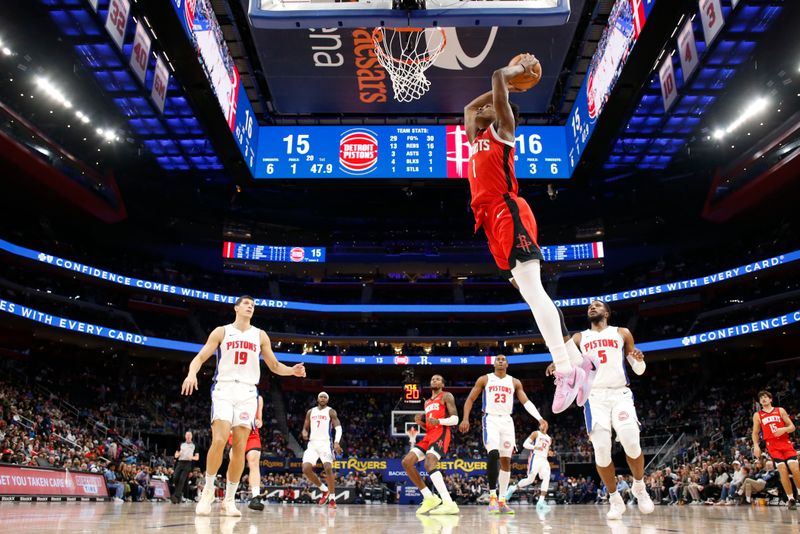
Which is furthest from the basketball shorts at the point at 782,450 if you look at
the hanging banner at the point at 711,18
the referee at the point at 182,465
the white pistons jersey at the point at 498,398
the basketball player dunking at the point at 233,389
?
the referee at the point at 182,465

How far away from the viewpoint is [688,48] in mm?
16672

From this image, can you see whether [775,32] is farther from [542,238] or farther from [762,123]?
[542,238]

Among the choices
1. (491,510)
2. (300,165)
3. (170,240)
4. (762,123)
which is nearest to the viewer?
(491,510)

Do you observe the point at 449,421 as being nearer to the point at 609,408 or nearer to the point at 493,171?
the point at 609,408

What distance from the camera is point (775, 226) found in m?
32.6

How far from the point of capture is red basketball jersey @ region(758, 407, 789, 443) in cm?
1202

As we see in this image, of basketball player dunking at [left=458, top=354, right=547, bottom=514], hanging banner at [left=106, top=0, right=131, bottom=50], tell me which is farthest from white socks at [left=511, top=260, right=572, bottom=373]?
hanging banner at [left=106, top=0, right=131, bottom=50]

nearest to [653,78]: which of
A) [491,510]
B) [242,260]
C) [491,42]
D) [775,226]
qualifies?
[491,42]

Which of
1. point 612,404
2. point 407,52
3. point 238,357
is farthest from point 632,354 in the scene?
point 407,52

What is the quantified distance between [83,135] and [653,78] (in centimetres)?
2250

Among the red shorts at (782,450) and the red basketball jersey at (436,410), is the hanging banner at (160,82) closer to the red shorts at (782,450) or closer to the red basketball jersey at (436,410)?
the red basketball jersey at (436,410)

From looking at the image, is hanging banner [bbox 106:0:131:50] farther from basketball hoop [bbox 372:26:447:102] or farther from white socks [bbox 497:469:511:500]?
white socks [bbox 497:469:511:500]

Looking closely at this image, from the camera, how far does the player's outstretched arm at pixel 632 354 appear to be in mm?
6412

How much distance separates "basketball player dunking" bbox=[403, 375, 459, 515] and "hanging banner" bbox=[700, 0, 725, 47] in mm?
11529
